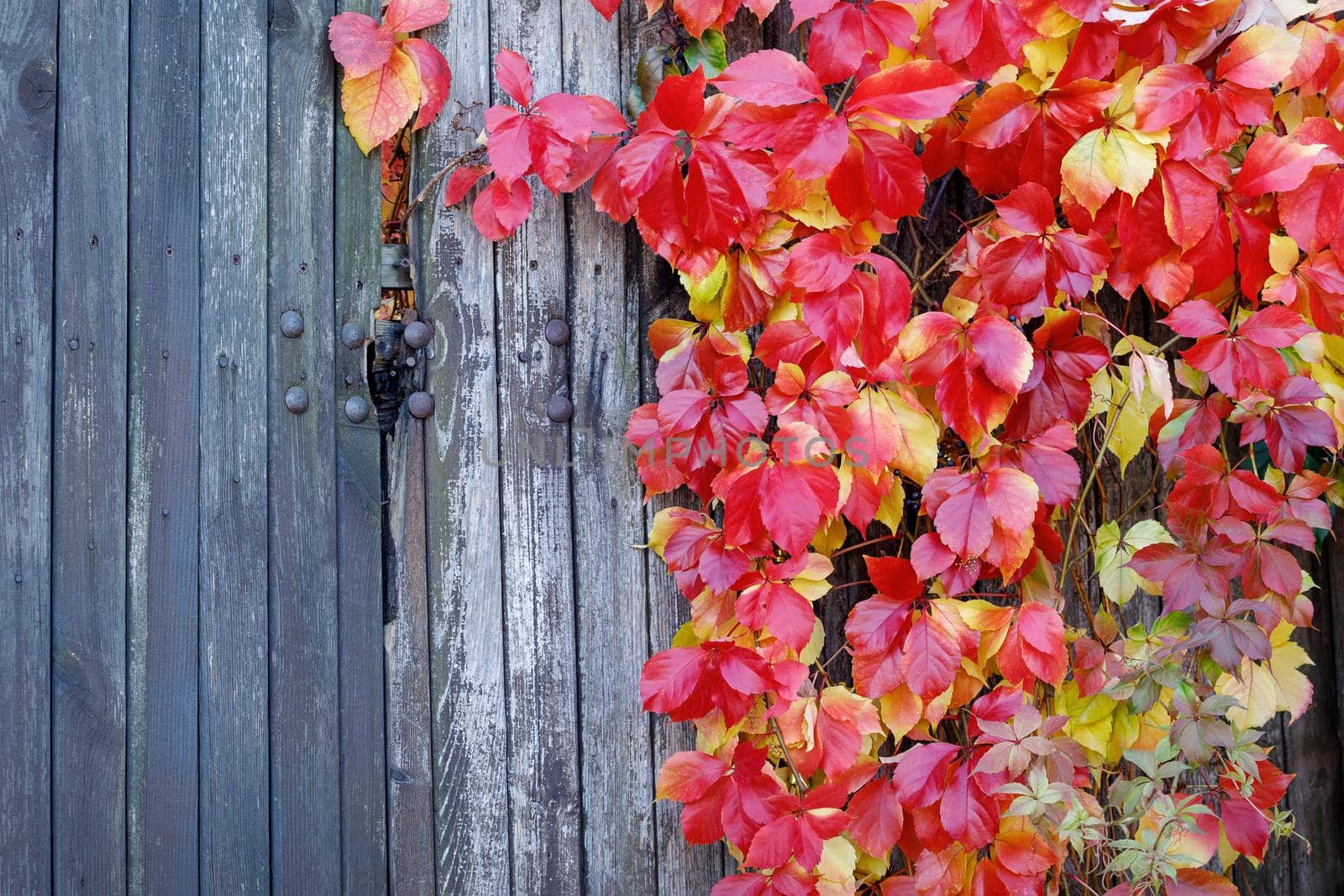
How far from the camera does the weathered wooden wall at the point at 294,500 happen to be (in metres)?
1.39

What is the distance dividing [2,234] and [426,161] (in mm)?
603

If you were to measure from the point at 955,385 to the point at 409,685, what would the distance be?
921 mm

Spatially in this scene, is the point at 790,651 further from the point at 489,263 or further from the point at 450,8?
the point at 450,8

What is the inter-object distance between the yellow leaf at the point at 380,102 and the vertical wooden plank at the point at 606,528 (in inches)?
9.9

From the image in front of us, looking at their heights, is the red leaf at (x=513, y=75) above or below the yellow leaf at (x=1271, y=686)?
above

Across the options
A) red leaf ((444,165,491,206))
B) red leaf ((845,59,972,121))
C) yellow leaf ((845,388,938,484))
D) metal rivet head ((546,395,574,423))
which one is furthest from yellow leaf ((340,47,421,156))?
yellow leaf ((845,388,938,484))

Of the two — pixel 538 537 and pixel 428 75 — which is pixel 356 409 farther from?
pixel 428 75

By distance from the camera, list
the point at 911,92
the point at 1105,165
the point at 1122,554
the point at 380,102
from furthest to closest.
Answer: the point at 1122,554
the point at 380,102
the point at 1105,165
the point at 911,92

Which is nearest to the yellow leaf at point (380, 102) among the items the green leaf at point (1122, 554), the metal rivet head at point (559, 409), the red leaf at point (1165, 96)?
the metal rivet head at point (559, 409)

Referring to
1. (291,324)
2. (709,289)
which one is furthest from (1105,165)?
(291,324)

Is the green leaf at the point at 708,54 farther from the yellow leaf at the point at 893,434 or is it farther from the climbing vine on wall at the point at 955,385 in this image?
the yellow leaf at the point at 893,434

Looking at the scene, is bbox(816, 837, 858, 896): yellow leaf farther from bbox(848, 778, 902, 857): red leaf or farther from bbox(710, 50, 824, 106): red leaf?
bbox(710, 50, 824, 106): red leaf

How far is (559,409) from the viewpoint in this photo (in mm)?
1521

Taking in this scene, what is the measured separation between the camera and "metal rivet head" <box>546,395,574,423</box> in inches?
59.9
